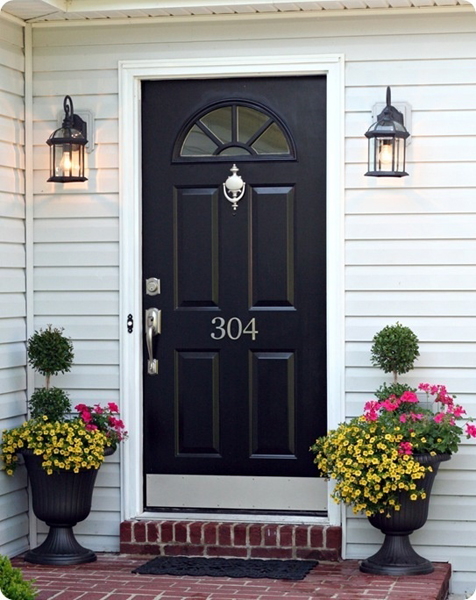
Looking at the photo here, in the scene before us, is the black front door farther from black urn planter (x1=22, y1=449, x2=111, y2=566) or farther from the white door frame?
black urn planter (x1=22, y1=449, x2=111, y2=566)

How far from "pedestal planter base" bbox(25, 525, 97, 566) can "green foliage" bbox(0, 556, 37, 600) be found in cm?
112

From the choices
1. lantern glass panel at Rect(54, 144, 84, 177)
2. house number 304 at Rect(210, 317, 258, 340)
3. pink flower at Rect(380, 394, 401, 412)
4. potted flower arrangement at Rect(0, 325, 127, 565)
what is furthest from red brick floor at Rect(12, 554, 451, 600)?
lantern glass panel at Rect(54, 144, 84, 177)

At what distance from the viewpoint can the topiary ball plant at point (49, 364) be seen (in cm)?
546

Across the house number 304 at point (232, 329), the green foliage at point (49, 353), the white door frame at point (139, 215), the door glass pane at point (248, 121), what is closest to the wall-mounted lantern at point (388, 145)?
the white door frame at point (139, 215)

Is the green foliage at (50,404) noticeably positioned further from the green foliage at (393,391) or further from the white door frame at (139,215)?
the green foliage at (393,391)

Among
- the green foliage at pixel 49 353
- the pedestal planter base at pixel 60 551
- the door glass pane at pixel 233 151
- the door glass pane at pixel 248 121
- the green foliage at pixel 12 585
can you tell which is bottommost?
the pedestal planter base at pixel 60 551

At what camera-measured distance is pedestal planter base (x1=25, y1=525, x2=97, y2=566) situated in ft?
17.6

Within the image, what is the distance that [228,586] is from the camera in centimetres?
491

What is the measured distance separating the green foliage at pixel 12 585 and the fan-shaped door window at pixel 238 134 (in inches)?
91.6

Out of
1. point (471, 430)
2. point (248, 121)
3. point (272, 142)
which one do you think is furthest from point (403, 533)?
point (248, 121)

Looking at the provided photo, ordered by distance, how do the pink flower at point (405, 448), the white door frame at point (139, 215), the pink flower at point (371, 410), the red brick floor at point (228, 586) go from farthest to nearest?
the white door frame at point (139, 215) < the pink flower at point (371, 410) < the pink flower at point (405, 448) < the red brick floor at point (228, 586)

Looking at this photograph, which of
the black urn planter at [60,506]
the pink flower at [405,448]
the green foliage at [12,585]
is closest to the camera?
the green foliage at [12,585]

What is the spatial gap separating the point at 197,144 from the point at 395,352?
58.0 inches

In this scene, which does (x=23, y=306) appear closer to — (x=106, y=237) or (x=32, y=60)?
(x=106, y=237)
